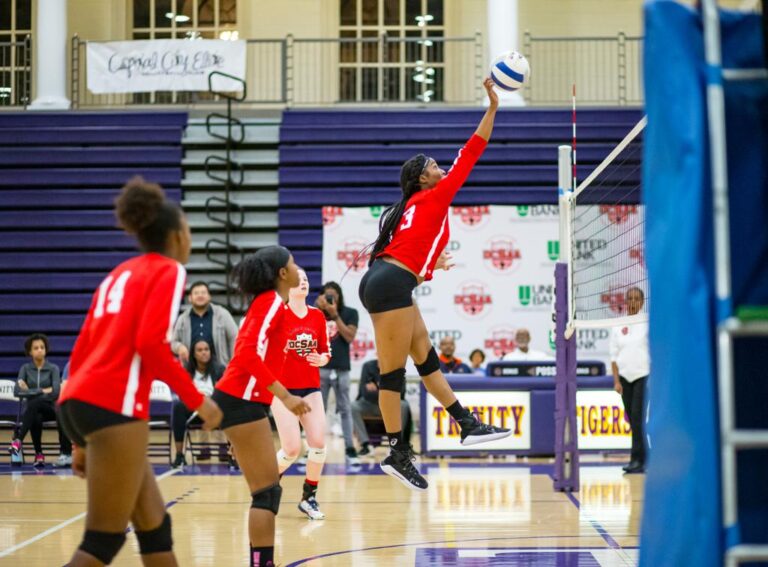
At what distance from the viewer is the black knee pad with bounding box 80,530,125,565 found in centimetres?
376

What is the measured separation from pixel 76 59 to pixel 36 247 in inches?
131

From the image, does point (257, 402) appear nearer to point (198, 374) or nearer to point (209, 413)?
point (209, 413)

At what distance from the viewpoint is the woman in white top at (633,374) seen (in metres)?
10.2

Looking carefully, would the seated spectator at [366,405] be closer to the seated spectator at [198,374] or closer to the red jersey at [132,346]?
the seated spectator at [198,374]

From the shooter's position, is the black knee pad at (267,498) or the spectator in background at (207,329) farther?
the spectator in background at (207,329)

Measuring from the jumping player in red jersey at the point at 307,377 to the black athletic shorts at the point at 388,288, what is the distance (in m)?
1.82

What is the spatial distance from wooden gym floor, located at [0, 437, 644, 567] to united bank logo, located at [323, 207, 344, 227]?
5.40 meters

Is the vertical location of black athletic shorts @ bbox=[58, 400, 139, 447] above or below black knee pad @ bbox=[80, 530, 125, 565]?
above

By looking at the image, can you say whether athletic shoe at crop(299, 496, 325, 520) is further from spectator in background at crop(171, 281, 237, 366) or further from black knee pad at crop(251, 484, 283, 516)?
Result: spectator in background at crop(171, 281, 237, 366)

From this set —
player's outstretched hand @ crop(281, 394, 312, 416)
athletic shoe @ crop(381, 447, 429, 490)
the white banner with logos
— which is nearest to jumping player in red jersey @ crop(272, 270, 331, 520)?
athletic shoe @ crop(381, 447, 429, 490)

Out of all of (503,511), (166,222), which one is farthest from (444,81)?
(166,222)

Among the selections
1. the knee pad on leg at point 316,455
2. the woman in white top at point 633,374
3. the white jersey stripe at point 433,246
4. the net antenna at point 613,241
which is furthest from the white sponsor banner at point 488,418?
the white jersey stripe at point 433,246

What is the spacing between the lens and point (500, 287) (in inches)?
621

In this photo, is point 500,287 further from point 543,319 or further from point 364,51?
point 364,51
